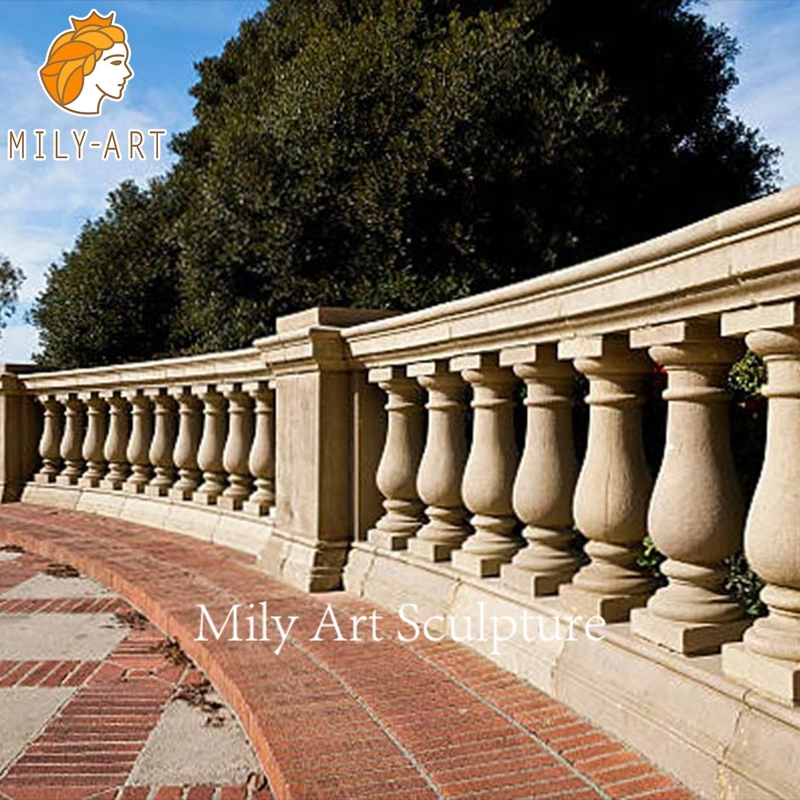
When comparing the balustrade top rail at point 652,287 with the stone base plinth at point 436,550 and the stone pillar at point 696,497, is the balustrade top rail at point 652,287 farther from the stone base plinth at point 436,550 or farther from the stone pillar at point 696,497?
the stone base plinth at point 436,550

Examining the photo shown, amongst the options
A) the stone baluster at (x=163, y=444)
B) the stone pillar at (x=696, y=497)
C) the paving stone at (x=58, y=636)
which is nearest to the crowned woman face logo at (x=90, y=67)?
the stone baluster at (x=163, y=444)

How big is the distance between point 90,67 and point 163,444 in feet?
14.2

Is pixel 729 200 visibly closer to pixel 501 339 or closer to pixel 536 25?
pixel 536 25

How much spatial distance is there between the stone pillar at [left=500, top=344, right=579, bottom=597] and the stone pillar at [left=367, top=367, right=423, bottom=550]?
3.87ft

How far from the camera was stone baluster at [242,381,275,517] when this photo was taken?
5875 millimetres

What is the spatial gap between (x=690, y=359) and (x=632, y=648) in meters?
0.83

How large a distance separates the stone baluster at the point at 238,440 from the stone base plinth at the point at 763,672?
4265 mm

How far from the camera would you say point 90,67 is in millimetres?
9328

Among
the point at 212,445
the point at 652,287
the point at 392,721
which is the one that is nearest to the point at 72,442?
the point at 212,445

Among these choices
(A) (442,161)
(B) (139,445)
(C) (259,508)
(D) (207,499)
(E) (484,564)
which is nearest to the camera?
(E) (484,564)

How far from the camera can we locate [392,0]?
10633mm

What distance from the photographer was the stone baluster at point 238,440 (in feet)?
20.3

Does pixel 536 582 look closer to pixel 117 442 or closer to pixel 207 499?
pixel 207 499

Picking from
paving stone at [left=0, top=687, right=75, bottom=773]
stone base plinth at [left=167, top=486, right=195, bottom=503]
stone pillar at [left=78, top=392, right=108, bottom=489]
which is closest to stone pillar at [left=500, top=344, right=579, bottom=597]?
paving stone at [left=0, top=687, right=75, bottom=773]
